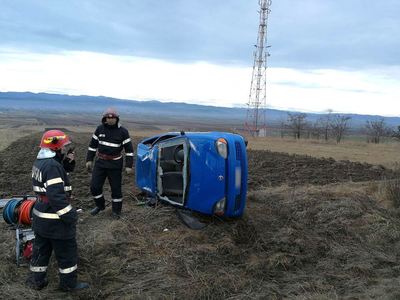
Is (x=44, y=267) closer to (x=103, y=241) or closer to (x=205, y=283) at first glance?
(x=103, y=241)

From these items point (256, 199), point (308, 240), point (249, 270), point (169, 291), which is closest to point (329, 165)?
point (256, 199)

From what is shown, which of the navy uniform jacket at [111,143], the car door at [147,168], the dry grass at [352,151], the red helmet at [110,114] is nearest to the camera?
the red helmet at [110,114]

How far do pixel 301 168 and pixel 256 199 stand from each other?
19.9ft

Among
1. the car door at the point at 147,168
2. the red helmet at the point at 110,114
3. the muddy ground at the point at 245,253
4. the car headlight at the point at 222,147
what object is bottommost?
the muddy ground at the point at 245,253

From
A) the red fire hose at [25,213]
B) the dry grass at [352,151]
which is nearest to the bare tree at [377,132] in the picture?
the dry grass at [352,151]

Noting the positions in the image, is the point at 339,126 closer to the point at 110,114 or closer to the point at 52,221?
the point at 110,114

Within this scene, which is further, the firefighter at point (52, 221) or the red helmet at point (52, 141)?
the red helmet at point (52, 141)

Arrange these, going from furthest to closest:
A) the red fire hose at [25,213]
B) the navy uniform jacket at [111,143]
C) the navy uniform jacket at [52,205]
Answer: the navy uniform jacket at [111,143] < the red fire hose at [25,213] < the navy uniform jacket at [52,205]

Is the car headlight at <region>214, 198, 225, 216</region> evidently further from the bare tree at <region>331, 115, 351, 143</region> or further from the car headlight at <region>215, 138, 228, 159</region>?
the bare tree at <region>331, 115, 351, 143</region>

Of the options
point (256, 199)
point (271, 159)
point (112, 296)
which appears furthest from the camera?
point (271, 159)

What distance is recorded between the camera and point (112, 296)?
16.1ft

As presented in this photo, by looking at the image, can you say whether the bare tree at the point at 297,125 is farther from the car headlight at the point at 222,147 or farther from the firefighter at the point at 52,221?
the firefighter at the point at 52,221

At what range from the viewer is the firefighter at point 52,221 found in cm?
486

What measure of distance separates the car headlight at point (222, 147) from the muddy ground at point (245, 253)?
1107 millimetres
